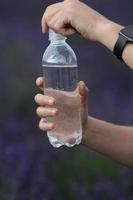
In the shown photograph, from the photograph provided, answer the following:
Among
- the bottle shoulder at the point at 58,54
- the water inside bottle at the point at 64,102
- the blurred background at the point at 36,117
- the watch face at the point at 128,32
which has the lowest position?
the blurred background at the point at 36,117

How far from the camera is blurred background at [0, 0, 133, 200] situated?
314cm

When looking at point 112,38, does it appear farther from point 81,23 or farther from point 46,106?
point 46,106

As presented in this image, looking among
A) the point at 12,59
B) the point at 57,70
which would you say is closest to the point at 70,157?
the point at 12,59

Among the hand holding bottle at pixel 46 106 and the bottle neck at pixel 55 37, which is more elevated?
the bottle neck at pixel 55 37

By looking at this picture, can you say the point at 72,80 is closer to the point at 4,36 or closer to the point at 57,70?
the point at 57,70

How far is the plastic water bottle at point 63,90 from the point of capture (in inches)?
91.4

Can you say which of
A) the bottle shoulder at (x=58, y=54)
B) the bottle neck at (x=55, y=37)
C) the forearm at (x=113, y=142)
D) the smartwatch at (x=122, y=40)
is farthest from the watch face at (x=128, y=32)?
the forearm at (x=113, y=142)

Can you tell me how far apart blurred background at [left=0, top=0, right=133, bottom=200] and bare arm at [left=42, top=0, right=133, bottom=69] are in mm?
975

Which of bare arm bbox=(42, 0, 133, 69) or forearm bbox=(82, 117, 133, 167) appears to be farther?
forearm bbox=(82, 117, 133, 167)

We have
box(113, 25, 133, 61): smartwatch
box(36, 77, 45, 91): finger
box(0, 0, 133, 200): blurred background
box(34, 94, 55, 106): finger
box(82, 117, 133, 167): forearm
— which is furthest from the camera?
box(0, 0, 133, 200): blurred background

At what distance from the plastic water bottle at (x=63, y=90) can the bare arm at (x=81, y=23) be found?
0.53 ft

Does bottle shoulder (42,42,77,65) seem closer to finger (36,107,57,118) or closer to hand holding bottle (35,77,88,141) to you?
hand holding bottle (35,77,88,141)

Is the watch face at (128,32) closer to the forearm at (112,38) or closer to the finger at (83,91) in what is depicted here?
the forearm at (112,38)

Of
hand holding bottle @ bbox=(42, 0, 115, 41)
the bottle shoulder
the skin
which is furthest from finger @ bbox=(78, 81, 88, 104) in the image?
hand holding bottle @ bbox=(42, 0, 115, 41)
